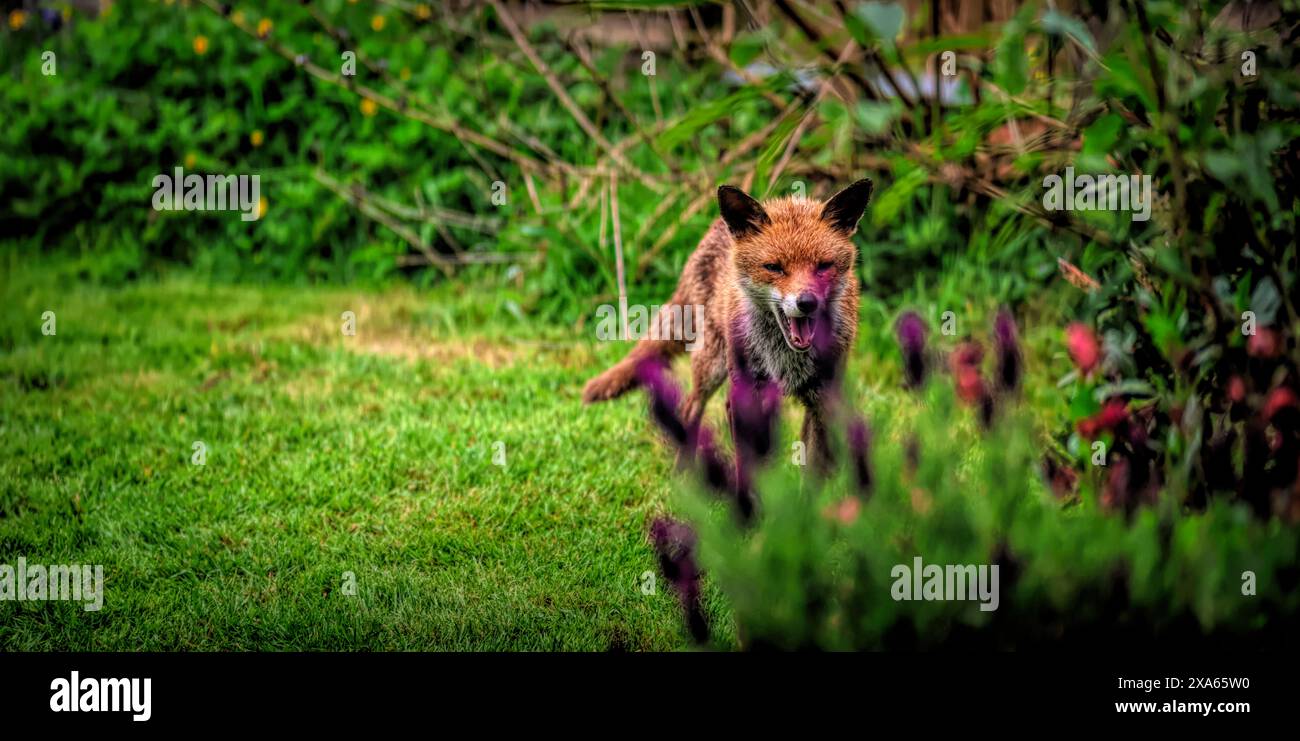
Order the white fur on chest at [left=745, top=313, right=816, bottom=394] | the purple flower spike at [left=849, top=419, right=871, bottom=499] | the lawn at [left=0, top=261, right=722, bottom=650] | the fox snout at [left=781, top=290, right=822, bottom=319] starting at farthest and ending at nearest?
1. the white fur on chest at [left=745, top=313, right=816, bottom=394]
2. the fox snout at [left=781, top=290, right=822, bottom=319]
3. the lawn at [left=0, top=261, right=722, bottom=650]
4. the purple flower spike at [left=849, top=419, right=871, bottom=499]

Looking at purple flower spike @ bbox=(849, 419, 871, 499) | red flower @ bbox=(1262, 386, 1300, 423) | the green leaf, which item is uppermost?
the green leaf

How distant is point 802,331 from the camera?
→ 4.20m

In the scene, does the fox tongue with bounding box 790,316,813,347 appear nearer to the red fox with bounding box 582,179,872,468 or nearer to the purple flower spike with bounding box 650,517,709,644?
the red fox with bounding box 582,179,872,468

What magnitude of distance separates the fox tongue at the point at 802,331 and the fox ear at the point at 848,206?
0.36m

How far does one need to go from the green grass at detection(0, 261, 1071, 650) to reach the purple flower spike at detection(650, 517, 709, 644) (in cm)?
51

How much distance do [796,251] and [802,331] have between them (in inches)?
12.1

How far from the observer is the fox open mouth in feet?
13.6

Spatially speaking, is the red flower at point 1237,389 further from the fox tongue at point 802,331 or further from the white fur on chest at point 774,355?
the white fur on chest at point 774,355

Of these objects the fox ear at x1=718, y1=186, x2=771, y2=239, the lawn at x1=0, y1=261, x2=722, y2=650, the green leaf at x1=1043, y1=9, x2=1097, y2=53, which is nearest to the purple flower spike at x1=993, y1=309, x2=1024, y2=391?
the green leaf at x1=1043, y1=9, x2=1097, y2=53

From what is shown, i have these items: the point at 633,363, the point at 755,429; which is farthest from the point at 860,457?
the point at 633,363

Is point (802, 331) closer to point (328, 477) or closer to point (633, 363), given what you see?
point (633, 363)

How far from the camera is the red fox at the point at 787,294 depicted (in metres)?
4.04

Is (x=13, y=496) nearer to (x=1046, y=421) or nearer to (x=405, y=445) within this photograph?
(x=405, y=445)
